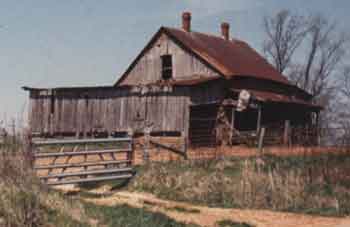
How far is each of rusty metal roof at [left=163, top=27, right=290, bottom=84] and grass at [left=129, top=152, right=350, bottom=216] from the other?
1295 centimetres

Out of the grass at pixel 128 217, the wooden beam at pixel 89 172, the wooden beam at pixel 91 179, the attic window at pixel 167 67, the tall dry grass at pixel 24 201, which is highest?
the attic window at pixel 167 67

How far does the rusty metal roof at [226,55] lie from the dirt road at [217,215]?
1638 centimetres

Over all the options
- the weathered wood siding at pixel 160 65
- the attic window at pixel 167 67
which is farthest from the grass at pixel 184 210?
the attic window at pixel 167 67

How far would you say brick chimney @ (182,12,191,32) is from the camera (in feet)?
107

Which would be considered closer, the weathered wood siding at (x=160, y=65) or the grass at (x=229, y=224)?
the grass at (x=229, y=224)

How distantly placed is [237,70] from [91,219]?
855 inches

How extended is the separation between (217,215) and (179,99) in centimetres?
1436

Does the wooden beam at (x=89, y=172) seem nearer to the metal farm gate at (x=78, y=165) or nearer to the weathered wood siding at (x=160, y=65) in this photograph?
the metal farm gate at (x=78, y=165)

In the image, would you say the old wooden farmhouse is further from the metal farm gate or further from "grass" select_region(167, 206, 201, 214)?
"grass" select_region(167, 206, 201, 214)

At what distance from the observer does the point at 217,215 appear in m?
10.9

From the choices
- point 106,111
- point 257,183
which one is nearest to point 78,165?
point 257,183

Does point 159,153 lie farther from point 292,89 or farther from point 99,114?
point 292,89

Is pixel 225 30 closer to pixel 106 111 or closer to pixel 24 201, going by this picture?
pixel 106 111

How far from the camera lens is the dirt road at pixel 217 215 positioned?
10.3 meters
